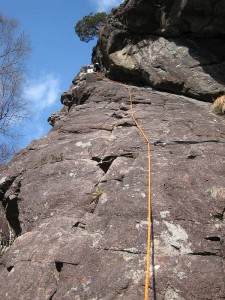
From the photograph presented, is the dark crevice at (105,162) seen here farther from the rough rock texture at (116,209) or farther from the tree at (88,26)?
the tree at (88,26)

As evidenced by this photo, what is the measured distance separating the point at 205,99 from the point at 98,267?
610cm

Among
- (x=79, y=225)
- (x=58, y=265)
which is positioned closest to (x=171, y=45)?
(x=79, y=225)

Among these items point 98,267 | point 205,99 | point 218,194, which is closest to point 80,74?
point 205,99

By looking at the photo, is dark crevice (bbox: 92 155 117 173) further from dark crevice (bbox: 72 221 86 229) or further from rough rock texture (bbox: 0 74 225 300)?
dark crevice (bbox: 72 221 86 229)

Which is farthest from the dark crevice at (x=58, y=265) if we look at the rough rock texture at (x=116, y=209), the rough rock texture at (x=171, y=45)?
the rough rock texture at (x=171, y=45)

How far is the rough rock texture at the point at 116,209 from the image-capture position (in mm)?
4055

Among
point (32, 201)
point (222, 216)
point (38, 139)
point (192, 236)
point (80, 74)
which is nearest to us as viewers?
point (192, 236)

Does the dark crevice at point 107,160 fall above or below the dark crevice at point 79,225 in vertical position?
above

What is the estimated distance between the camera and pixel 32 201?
5.80 m

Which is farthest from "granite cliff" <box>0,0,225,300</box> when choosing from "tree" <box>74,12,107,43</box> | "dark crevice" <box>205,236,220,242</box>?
"tree" <box>74,12,107,43</box>

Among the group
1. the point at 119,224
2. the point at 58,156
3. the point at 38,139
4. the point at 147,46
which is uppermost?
the point at 147,46

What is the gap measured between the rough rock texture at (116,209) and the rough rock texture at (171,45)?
5.61ft

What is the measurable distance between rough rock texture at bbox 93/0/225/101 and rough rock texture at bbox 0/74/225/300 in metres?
1.71

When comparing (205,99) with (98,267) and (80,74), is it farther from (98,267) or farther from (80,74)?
(98,267)
